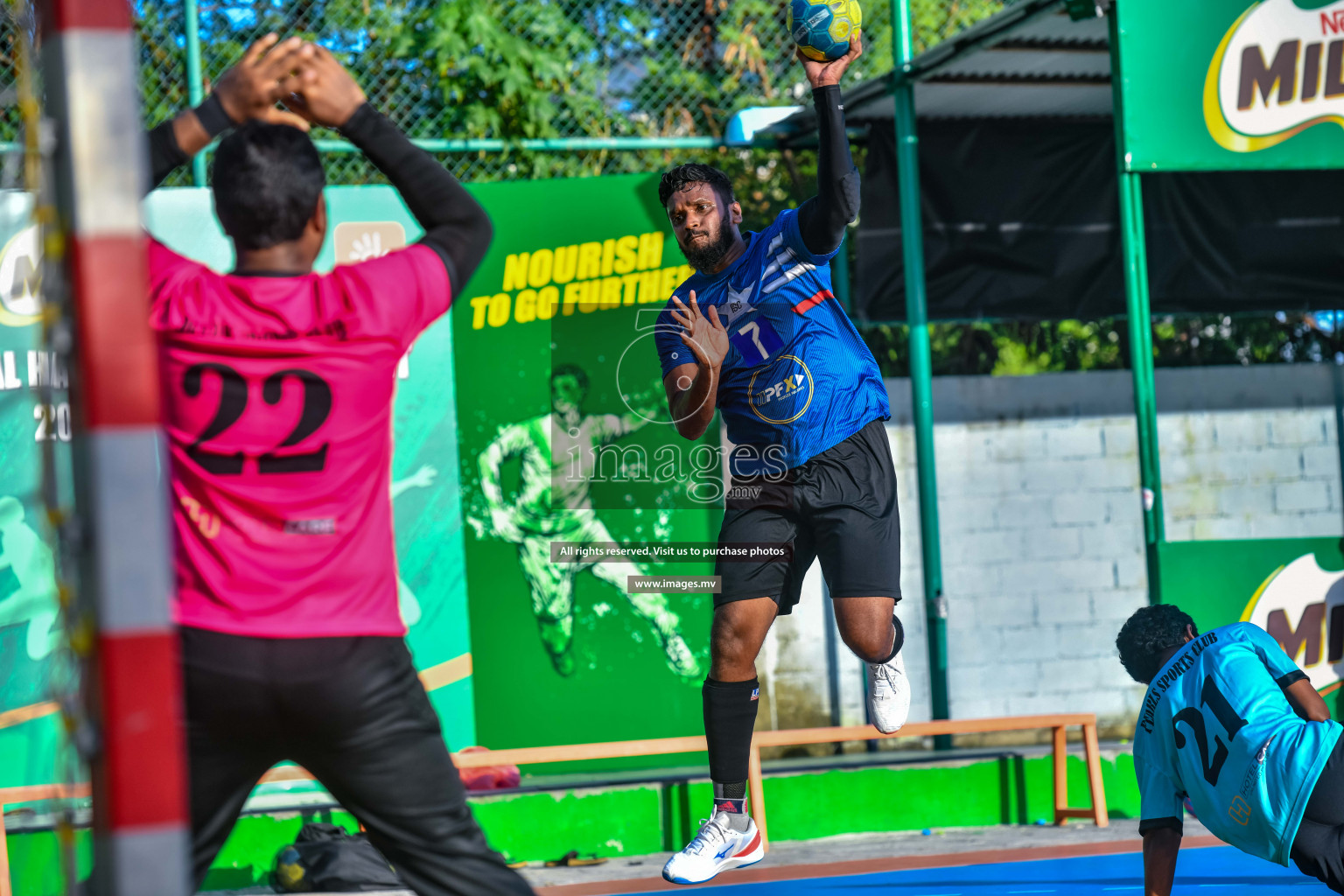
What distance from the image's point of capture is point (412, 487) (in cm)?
803

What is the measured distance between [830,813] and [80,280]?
21.3 ft

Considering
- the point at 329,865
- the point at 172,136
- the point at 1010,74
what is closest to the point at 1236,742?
the point at 172,136

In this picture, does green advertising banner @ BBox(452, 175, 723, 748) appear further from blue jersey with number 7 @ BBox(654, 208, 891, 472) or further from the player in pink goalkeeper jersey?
the player in pink goalkeeper jersey

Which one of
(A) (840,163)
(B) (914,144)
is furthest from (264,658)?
(B) (914,144)

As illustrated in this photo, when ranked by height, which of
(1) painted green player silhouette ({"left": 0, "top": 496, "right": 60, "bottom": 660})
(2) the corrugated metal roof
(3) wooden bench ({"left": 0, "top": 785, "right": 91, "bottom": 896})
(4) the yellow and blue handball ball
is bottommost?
(3) wooden bench ({"left": 0, "top": 785, "right": 91, "bottom": 896})

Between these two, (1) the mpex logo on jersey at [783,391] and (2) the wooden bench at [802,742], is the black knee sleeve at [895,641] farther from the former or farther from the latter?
(2) the wooden bench at [802,742]

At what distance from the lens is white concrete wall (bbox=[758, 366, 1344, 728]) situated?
8.99m

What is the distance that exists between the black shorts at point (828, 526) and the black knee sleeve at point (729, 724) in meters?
0.31

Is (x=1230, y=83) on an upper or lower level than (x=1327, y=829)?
upper

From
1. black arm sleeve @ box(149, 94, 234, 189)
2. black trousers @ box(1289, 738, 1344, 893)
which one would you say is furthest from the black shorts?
black arm sleeve @ box(149, 94, 234, 189)

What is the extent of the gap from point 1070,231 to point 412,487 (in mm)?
4887

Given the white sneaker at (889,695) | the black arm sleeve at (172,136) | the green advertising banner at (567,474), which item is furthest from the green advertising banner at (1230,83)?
the black arm sleeve at (172,136)

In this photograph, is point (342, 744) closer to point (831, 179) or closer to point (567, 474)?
point (831, 179)

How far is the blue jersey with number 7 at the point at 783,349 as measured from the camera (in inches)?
178
